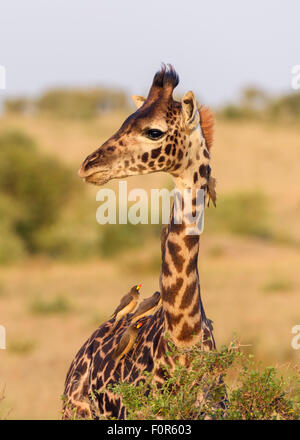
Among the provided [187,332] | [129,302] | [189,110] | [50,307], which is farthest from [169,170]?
[50,307]

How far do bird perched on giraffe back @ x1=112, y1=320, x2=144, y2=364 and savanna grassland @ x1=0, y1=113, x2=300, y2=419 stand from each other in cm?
90

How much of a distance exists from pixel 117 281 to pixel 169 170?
1560 centimetres

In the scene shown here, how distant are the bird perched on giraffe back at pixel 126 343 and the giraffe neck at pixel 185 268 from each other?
504 mm

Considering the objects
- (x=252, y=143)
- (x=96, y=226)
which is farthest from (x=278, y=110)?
(x=96, y=226)

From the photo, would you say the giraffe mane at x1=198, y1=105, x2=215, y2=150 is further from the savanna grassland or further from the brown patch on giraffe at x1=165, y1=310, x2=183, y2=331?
Result: the savanna grassland

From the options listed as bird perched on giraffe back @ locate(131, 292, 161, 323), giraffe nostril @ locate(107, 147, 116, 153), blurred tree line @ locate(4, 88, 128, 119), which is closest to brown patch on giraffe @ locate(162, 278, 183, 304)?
bird perched on giraffe back @ locate(131, 292, 161, 323)

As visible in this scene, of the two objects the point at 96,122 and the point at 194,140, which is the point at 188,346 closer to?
the point at 194,140

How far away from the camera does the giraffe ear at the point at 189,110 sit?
4.20 m

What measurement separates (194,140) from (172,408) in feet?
4.63

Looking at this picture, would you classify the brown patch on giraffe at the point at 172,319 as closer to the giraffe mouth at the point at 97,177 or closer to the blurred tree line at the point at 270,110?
the giraffe mouth at the point at 97,177

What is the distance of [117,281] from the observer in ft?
64.7

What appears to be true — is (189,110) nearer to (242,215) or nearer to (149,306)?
(149,306)

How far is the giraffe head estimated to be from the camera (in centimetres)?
408

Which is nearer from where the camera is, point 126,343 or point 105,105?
point 126,343
